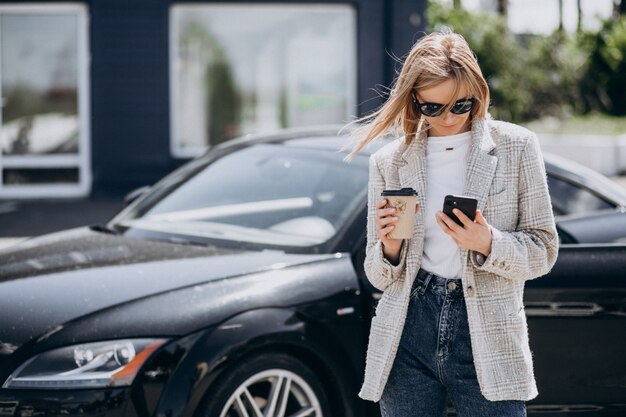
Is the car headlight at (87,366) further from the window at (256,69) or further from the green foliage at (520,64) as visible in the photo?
the green foliage at (520,64)

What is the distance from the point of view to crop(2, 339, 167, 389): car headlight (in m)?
3.41

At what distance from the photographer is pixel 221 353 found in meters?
3.52

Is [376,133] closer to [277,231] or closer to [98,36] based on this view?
[277,231]

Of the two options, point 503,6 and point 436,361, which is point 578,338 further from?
point 503,6

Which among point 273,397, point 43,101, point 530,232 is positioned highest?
point 43,101

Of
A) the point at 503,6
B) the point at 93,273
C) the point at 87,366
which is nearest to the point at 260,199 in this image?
A: the point at 93,273

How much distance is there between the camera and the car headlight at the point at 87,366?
3.41 m

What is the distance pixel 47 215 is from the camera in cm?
1227

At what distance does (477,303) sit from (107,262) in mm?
1963

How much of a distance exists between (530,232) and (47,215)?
33.7 feet

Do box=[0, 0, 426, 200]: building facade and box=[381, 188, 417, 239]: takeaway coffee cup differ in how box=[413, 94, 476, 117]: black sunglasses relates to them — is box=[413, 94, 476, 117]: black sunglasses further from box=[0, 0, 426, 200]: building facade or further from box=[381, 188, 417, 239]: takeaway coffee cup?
box=[0, 0, 426, 200]: building facade

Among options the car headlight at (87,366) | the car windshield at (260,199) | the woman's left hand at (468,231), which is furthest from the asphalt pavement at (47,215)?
the woman's left hand at (468,231)

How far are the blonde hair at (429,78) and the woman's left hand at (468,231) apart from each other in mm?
318

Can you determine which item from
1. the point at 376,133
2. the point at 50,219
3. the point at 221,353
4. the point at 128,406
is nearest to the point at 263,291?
the point at 221,353
